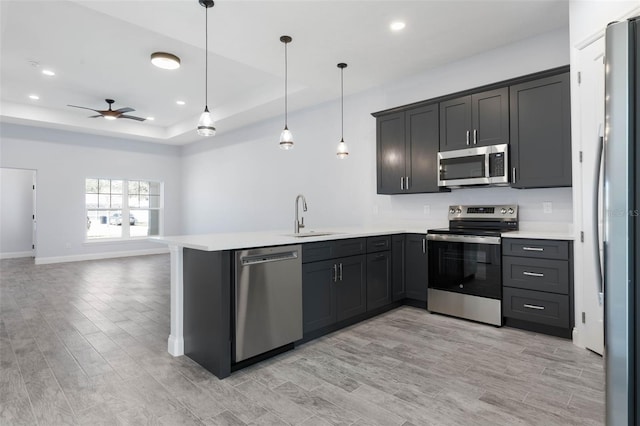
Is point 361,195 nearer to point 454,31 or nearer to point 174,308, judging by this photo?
point 454,31

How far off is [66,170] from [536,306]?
9.30 meters

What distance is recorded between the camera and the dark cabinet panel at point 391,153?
4336 mm

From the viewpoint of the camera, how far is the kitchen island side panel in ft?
7.75

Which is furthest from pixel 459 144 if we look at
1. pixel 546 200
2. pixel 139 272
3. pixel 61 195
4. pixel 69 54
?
pixel 61 195

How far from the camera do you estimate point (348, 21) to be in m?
3.26

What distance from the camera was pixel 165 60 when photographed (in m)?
4.42

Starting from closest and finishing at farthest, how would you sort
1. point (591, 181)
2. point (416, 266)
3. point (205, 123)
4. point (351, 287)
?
point (591, 181)
point (205, 123)
point (351, 287)
point (416, 266)

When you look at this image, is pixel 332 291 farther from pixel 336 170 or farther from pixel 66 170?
pixel 66 170

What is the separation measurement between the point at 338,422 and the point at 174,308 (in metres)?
1.61

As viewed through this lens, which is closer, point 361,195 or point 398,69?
point 398,69

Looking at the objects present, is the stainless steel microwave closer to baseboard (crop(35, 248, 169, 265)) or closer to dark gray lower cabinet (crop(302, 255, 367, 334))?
dark gray lower cabinet (crop(302, 255, 367, 334))

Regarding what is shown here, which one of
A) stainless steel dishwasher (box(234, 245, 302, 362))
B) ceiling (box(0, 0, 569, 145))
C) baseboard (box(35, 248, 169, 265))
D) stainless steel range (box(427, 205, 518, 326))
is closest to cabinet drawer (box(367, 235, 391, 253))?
stainless steel range (box(427, 205, 518, 326))

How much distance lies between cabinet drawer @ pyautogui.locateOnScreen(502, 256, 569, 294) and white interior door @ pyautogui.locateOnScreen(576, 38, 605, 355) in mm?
186

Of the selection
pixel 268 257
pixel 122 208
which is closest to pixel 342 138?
pixel 268 257
